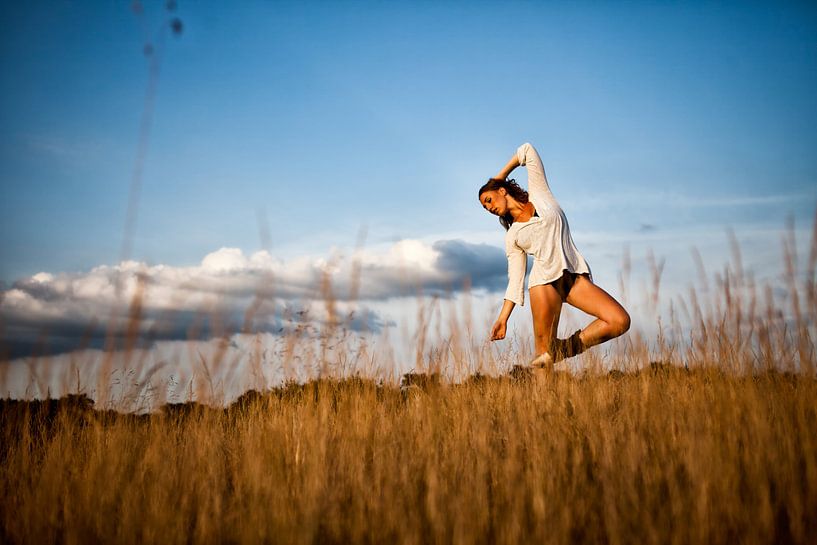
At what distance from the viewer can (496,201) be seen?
4.19 meters

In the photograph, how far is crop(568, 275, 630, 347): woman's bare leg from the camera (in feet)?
12.2

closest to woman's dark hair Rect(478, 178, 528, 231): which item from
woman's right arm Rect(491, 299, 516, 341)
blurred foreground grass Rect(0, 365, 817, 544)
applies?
woman's right arm Rect(491, 299, 516, 341)

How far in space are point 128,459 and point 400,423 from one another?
5.14ft

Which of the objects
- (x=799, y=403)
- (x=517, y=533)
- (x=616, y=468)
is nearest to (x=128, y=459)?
(x=517, y=533)

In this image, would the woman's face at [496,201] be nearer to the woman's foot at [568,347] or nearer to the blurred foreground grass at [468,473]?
the woman's foot at [568,347]

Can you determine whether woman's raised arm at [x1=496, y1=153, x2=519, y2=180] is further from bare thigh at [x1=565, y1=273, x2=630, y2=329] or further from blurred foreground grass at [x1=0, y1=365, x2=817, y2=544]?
blurred foreground grass at [x1=0, y1=365, x2=817, y2=544]

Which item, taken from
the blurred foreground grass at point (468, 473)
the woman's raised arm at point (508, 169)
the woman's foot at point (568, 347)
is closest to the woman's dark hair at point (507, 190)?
the woman's raised arm at point (508, 169)

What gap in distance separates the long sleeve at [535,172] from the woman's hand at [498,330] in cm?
98

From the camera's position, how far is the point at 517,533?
180cm

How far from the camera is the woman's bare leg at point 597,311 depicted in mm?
3727

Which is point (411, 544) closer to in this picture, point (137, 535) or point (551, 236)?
point (137, 535)

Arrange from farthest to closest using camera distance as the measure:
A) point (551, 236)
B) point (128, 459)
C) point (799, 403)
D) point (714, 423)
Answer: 1. point (551, 236)
2. point (128, 459)
3. point (799, 403)
4. point (714, 423)

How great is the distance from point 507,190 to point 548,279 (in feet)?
2.65

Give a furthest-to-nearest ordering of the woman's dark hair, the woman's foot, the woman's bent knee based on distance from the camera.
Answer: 1. the woman's dark hair
2. the woman's foot
3. the woman's bent knee
